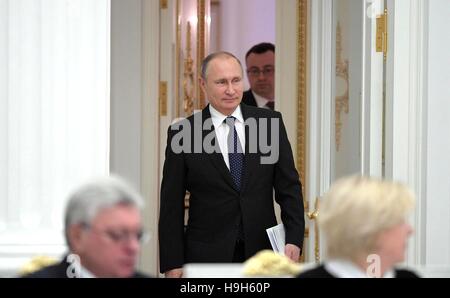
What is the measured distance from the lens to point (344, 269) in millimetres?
1604

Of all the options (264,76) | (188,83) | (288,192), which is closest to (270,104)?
(264,76)

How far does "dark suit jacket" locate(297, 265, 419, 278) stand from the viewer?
1.63 metres

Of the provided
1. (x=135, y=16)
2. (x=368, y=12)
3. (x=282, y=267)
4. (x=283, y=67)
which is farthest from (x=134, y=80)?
(x=282, y=267)

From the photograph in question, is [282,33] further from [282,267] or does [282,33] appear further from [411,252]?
[282,267]

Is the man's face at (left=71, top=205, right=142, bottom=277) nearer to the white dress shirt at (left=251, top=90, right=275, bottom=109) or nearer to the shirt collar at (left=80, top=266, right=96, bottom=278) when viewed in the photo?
the shirt collar at (left=80, top=266, right=96, bottom=278)

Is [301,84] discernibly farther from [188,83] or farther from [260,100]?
[188,83]

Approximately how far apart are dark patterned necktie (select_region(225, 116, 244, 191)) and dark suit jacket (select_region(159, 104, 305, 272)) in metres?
0.02

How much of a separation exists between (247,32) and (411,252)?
295 cm

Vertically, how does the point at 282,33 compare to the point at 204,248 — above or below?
above

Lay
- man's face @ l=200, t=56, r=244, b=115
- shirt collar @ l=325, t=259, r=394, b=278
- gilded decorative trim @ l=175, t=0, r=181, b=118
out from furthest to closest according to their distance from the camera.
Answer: gilded decorative trim @ l=175, t=0, r=181, b=118
man's face @ l=200, t=56, r=244, b=115
shirt collar @ l=325, t=259, r=394, b=278

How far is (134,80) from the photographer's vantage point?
5281 millimetres

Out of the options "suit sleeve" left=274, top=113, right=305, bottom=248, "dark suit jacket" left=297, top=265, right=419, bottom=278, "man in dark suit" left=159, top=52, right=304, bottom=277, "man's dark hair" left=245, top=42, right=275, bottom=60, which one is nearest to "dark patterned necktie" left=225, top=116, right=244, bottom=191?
"man in dark suit" left=159, top=52, right=304, bottom=277

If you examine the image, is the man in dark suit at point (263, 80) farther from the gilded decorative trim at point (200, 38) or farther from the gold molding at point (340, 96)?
the gold molding at point (340, 96)

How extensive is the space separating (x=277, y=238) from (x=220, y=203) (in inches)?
Result: 9.8
